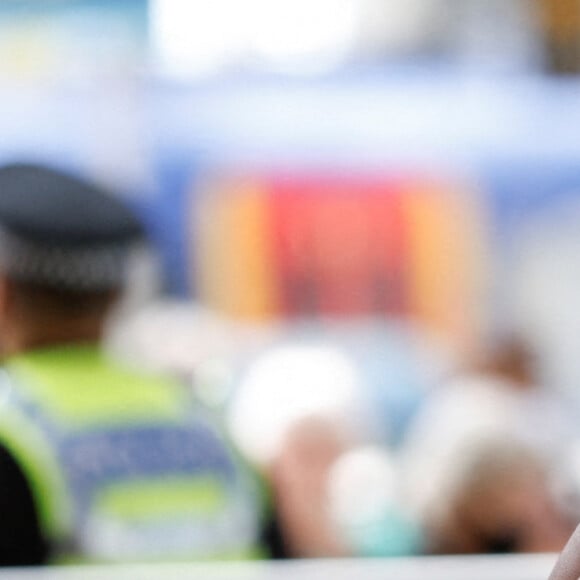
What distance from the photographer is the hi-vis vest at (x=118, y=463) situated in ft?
6.07

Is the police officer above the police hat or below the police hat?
below

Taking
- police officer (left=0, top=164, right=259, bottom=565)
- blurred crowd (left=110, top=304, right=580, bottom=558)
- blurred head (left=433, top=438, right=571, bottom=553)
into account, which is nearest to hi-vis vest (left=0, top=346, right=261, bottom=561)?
police officer (left=0, top=164, right=259, bottom=565)

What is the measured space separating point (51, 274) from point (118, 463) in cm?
33

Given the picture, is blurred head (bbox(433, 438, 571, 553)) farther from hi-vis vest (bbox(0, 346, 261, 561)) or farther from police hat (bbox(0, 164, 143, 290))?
police hat (bbox(0, 164, 143, 290))

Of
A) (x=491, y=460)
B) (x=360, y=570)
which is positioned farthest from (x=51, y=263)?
(x=491, y=460)

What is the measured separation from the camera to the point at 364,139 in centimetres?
265

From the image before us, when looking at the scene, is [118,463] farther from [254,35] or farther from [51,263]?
[254,35]

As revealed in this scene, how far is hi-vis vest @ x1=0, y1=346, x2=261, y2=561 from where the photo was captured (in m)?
1.85

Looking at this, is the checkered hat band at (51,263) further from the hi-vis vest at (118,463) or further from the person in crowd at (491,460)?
the person in crowd at (491,460)

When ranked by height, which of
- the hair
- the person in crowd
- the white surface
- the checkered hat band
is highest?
the checkered hat band

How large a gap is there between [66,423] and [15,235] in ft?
1.12

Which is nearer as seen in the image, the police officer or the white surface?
the police officer

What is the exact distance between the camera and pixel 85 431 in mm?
1878

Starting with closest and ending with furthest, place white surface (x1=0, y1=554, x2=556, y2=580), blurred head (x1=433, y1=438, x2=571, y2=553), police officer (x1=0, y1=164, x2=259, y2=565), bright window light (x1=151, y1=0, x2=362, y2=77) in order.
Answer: police officer (x1=0, y1=164, x2=259, y2=565) < white surface (x1=0, y1=554, x2=556, y2=580) < blurred head (x1=433, y1=438, x2=571, y2=553) < bright window light (x1=151, y1=0, x2=362, y2=77)
